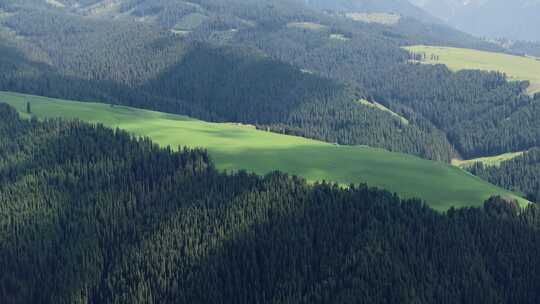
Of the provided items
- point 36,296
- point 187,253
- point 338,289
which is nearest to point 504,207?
point 338,289

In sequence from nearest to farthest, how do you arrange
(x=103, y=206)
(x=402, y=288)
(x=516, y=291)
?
1. (x=402, y=288)
2. (x=516, y=291)
3. (x=103, y=206)

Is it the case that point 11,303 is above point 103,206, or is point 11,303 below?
below

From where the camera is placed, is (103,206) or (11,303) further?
(103,206)

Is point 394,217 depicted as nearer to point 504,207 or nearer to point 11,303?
point 504,207

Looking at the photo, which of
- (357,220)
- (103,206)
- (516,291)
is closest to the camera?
(516,291)

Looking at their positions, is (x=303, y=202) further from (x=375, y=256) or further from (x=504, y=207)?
(x=504, y=207)

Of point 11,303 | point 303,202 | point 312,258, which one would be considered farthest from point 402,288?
point 11,303
